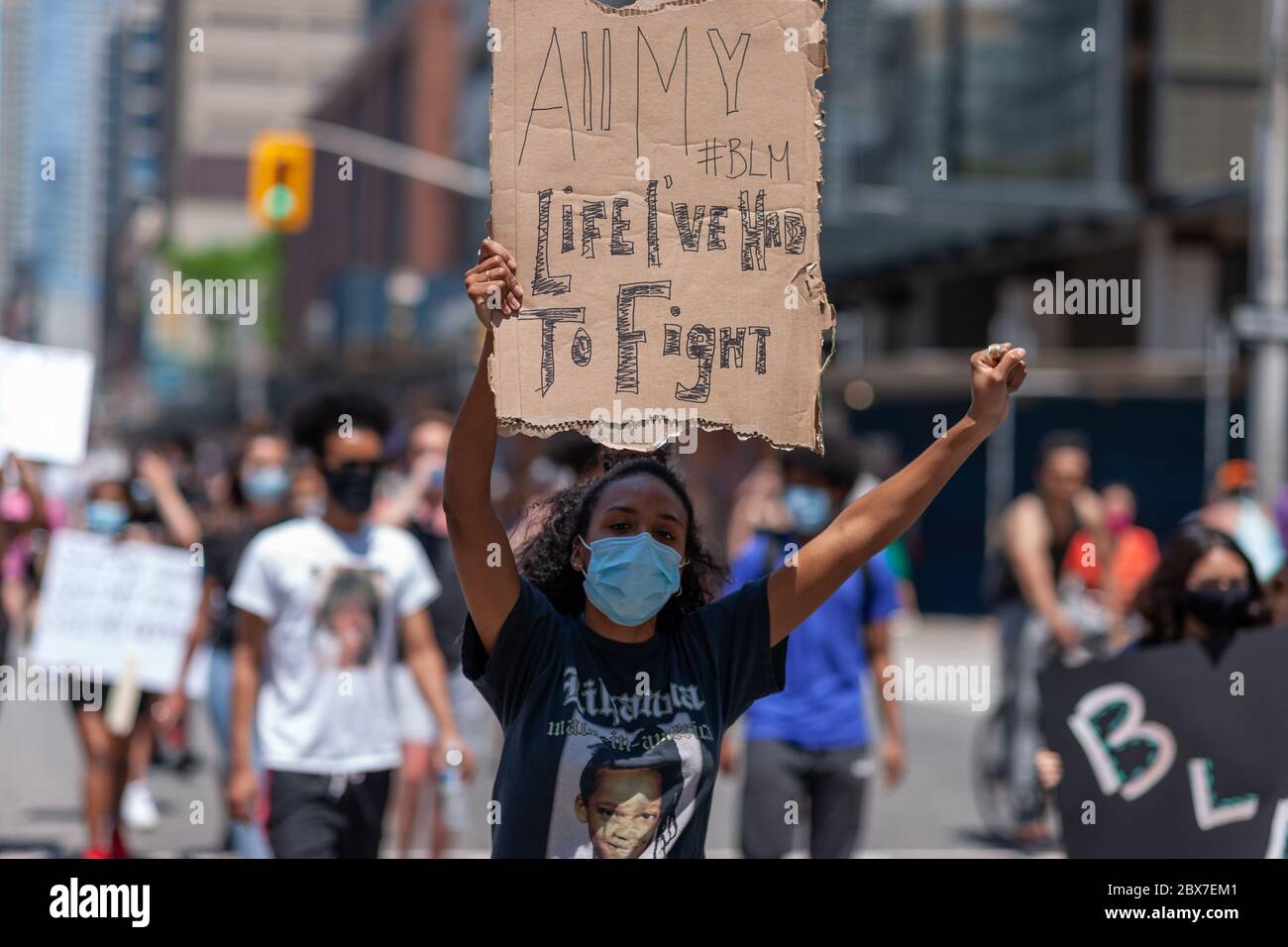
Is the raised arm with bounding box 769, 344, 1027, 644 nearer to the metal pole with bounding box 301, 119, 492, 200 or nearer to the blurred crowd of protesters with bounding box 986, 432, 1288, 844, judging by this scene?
the metal pole with bounding box 301, 119, 492, 200

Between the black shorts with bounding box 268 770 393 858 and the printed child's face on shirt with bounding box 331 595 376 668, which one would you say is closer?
the black shorts with bounding box 268 770 393 858

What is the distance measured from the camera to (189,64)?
5285 inches

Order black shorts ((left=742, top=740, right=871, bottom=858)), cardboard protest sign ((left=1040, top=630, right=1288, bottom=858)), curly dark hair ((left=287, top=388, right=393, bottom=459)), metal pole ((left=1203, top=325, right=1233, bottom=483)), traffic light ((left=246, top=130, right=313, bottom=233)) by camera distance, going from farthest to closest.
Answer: metal pole ((left=1203, top=325, right=1233, bottom=483))
traffic light ((left=246, top=130, right=313, bottom=233))
black shorts ((left=742, top=740, right=871, bottom=858))
curly dark hair ((left=287, top=388, right=393, bottom=459))
cardboard protest sign ((left=1040, top=630, right=1288, bottom=858))

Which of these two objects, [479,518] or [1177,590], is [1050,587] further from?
[479,518]

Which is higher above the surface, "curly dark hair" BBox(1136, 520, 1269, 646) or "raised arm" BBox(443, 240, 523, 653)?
"raised arm" BBox(443, 240, 523, 653)

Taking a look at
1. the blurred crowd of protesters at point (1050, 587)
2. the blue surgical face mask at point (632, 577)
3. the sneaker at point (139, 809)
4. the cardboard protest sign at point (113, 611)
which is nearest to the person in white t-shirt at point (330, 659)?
the blue surgical face mask at point (632, 577)

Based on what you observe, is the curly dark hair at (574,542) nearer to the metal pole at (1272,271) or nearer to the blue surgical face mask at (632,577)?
the blue surgical face mask at (632,577)

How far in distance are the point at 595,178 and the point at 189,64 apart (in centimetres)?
13877

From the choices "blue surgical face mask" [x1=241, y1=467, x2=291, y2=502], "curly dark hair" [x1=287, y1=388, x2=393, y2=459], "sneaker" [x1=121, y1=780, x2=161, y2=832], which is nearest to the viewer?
"curly dark hair" [x1=287, y1=388, x2=393, y2=459]

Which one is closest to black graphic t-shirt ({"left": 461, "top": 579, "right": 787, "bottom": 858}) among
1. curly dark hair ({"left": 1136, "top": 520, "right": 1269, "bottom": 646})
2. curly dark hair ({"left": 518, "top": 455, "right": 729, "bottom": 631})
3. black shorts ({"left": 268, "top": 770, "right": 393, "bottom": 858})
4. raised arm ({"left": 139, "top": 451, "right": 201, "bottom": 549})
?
curly dark hair ({"left": 518, "top": 455, "right": 729, "bottom": 631})

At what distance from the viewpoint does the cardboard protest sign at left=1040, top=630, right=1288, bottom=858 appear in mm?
4086

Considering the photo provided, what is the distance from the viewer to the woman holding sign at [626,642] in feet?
10.3

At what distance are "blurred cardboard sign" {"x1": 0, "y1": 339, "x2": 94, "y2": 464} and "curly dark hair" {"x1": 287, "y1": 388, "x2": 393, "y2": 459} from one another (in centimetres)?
77

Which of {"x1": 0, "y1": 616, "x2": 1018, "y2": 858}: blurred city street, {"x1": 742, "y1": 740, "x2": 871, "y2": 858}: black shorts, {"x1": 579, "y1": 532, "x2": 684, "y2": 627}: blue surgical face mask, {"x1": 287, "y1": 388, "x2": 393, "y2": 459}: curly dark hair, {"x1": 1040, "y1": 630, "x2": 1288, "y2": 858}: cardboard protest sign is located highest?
{"x1": 287, "y1": 388, "x2": 393, "y2": 459}: curly dark hair
